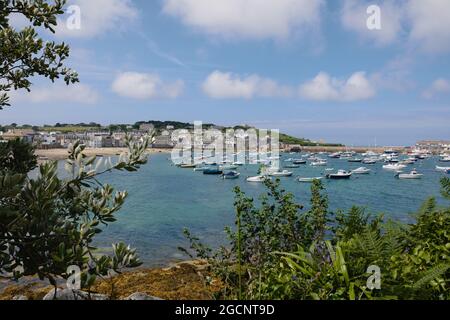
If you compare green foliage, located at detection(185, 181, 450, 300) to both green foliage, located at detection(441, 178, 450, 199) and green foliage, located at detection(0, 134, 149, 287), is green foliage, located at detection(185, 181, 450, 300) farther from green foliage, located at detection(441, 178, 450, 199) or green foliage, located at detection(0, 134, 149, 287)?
green foliage, located at detection(0, 134, 149, 287)

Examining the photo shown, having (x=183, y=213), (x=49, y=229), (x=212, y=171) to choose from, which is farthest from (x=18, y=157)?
(x=212, y=171)

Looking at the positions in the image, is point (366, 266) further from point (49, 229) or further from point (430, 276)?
point (49, 229)

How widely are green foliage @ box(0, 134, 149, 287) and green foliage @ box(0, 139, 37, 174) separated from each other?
756 millimetres

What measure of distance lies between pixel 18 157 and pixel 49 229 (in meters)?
1.15

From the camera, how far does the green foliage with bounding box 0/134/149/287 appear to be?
252 centimetres

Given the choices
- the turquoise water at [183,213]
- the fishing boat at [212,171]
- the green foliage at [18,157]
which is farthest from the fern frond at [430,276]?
the fishing boat at [212,171]

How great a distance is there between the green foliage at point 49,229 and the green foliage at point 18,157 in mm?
756

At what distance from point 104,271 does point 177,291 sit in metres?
6.22

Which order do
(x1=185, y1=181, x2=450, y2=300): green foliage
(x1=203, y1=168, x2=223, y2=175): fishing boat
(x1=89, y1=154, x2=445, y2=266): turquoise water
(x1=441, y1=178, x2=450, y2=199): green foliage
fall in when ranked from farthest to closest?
(x1=203, y1=168, x2=223, y2=175): fishing boat
(x1=89, y1=154, x2=445, y2=266): turquoise water
(x1=441, y1=178, x2=450, y2=199): green foliage
(x1=185, y1=181, x2=450, y2=300): green foliage

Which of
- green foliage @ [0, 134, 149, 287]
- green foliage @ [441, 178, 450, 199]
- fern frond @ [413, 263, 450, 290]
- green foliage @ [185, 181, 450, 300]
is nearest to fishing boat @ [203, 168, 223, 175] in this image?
A: green foliage @ [441, 178, 450, 199]

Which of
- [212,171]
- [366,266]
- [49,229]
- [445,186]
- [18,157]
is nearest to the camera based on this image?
[49,229]

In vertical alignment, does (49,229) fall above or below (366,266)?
above

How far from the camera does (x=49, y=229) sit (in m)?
2.66

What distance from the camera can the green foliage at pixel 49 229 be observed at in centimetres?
252
